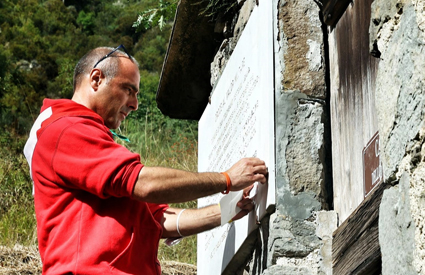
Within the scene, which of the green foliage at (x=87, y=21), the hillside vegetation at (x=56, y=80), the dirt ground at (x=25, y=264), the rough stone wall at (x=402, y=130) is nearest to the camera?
the rough stone wall at (x=402, y=130)

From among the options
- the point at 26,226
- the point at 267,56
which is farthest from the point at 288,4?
the point at 26,226

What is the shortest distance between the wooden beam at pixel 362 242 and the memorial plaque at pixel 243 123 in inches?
19.9

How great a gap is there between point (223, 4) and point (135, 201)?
184 cm

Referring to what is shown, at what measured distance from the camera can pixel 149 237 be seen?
9.72 feet

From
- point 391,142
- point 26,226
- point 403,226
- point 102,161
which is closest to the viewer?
point 403,226

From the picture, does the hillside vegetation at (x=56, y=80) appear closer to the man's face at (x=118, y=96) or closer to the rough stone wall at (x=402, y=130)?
the man's face at (x=118, y=96)

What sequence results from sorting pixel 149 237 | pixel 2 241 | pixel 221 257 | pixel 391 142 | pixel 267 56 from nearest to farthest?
1. pixel 391 142
2. pixel 149 237
3. pixel 267 56
4. pixel 221 257
5. pixel 2 241

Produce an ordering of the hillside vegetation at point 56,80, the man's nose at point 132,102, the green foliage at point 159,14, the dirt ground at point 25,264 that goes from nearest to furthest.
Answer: the man's nose at point 132,102 → the green foliage at point 159,14 → the dirt ground at point 25,264 → the hillside vegetation at point 56,80

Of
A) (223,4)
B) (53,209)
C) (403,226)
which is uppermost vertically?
(223,4)

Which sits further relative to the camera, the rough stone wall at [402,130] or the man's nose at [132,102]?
the man's nose at [132,102]

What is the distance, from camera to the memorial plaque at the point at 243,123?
3090 millimetres

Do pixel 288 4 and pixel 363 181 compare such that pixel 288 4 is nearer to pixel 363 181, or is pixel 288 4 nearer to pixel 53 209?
pixel 363 181

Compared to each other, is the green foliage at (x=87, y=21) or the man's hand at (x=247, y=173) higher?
the green foliage at (x=87, y=21)

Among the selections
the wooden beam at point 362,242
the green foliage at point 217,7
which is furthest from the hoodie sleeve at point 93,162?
the green foliage at point 217,7
